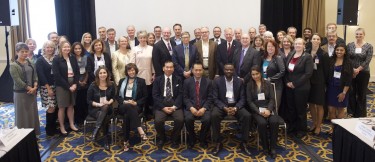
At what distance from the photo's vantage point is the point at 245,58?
4.55 meters

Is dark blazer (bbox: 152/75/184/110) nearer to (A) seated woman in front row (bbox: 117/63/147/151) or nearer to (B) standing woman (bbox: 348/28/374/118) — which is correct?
(A) seated woman in front row (bbox: 117/63/147/151)

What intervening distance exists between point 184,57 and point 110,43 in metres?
1.25

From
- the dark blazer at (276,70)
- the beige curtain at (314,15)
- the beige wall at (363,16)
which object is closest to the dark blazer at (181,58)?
the dark blazer at (276,70)

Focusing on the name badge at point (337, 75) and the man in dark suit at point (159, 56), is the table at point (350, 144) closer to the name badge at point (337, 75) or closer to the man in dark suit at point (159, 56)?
the name badge at point (337, 75)

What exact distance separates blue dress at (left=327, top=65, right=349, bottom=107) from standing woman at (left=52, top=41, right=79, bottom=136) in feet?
11.0

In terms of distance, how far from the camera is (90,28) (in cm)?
680

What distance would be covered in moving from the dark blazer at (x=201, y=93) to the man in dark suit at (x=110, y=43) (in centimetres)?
156

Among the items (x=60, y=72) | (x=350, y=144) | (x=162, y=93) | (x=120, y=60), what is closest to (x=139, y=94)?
(x=162, y=93)

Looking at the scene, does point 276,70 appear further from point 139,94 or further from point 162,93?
point 139,94

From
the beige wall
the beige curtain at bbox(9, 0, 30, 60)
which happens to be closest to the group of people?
the beige curtain at bbox(9, 0, 30, 60)

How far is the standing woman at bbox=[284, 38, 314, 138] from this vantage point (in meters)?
4.06

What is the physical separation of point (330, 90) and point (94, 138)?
3.07 m

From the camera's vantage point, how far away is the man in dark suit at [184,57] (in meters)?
4.75

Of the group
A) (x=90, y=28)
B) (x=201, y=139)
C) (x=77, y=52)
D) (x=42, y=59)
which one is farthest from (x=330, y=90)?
(x=90, y=28)
